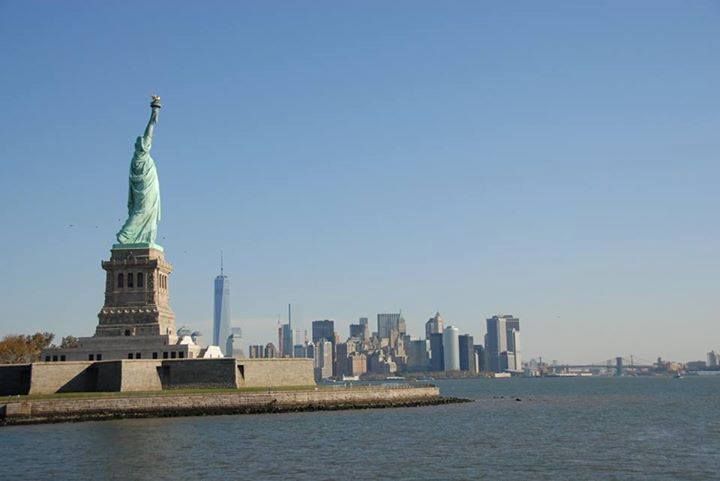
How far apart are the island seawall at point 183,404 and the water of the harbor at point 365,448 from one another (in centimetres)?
257

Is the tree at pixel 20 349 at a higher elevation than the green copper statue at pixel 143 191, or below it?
below

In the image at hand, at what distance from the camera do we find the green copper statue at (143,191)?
84062 millimetres

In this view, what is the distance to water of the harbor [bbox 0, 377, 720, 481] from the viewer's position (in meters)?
39.9

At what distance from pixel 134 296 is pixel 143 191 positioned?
10.8 metres

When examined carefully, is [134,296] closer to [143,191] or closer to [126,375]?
[143,191]

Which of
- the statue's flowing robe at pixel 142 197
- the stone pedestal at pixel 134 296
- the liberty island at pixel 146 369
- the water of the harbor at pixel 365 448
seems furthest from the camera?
A: the statue's flowing robe at pixel 142 197

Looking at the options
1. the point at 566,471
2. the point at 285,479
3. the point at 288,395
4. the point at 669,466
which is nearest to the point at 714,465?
the point at 669,466

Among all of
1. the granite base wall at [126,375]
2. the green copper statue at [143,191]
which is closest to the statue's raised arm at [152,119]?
the green copper statue at [143,191]

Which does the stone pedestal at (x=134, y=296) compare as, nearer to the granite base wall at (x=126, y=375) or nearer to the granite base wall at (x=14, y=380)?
the granite base wall at (x=126, y=375)

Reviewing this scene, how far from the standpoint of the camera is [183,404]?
6825 centimetres

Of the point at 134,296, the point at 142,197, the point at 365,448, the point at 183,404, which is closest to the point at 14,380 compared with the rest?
the point at 134,296

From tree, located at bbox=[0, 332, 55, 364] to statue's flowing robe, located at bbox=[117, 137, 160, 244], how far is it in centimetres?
2118

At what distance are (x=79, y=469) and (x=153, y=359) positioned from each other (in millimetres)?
33709

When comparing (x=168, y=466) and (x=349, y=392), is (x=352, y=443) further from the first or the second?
(x=349, y=392)
